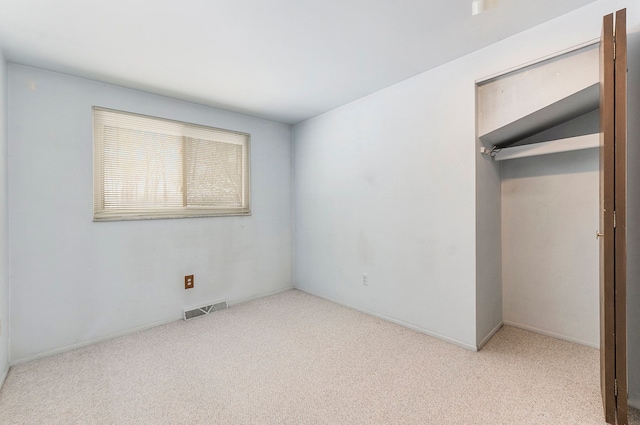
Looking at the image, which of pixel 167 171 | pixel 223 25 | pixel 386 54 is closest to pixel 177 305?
pixel 167 171

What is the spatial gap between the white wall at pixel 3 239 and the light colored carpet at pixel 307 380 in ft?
0.61

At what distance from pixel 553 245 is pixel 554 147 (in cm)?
89

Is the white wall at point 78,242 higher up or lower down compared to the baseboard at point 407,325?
higher up

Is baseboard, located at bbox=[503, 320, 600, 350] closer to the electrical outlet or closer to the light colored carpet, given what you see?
the light colored carpet

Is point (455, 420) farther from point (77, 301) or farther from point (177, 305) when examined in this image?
point (77, 301)

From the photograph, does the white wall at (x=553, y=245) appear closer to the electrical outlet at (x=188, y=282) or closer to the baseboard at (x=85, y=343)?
the electrical outlet at (x=188, y=282)

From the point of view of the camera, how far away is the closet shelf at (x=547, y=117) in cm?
193

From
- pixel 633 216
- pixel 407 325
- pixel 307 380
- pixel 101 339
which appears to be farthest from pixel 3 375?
pixel 633 216

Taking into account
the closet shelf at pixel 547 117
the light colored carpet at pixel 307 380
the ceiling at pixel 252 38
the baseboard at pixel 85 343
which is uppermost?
the ceiling at pixel 252 38

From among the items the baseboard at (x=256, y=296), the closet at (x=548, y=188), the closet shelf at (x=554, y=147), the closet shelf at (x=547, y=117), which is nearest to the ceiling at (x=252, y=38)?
the closet at (x=548, y=188)

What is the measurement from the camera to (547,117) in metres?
2.18

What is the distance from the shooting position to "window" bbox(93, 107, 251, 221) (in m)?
2.63

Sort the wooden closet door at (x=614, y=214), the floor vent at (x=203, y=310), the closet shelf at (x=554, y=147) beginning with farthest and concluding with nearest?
the floor vent at (x=203, y=310) < the closet shelf at (x=554, y=147) < the wooden closet door at (x=614, y=214)

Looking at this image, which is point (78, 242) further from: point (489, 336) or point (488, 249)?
point (489, 336)
